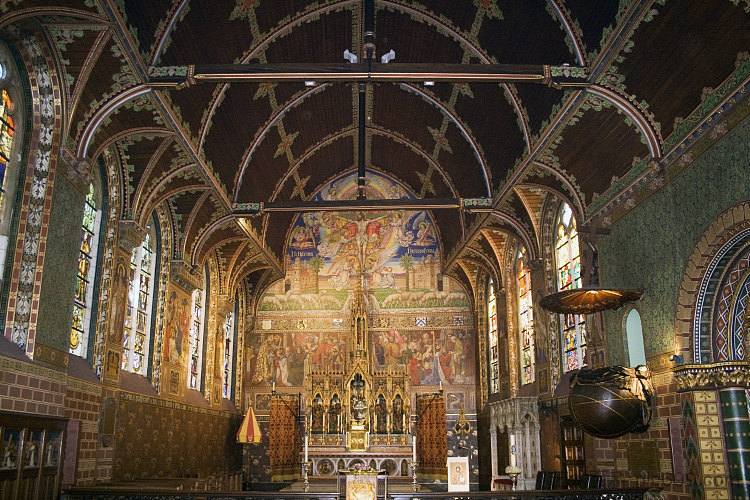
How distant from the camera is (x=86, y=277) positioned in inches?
561

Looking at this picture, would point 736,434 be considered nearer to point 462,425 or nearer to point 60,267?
point 60,267

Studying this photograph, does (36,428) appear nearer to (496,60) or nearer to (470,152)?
(496,60)

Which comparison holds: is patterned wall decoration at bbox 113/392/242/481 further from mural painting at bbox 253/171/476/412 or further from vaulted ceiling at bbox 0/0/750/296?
vaulted ceiling at bbox 0/0/750/296

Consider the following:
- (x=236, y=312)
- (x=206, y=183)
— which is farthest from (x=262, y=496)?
(x=236, y=312)

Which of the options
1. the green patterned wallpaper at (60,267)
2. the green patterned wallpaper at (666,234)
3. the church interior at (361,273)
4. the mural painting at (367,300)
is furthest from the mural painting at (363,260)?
the green patterned wallpaper at (60,267)

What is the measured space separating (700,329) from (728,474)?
226 centimetres

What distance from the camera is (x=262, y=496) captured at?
1099cm

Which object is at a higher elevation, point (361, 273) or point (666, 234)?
point (361, 273)

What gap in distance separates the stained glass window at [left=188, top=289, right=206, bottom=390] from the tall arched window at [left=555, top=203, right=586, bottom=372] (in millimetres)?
11078

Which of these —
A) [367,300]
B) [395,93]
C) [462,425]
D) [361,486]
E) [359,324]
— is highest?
[395,93]

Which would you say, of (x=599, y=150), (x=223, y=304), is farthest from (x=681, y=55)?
(x=223, y=304)

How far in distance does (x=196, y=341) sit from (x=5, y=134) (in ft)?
37.1

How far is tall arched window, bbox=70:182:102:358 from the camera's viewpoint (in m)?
13.8

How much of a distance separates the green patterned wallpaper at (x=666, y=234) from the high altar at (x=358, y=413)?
1124cm
